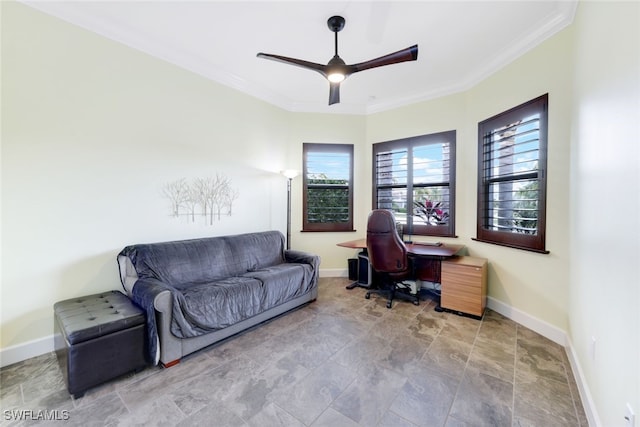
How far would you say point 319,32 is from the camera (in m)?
2.66

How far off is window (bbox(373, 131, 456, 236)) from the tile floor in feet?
5.71

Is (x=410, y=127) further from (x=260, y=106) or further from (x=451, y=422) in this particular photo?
(x=451, y=422)

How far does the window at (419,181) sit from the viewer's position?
3.94m

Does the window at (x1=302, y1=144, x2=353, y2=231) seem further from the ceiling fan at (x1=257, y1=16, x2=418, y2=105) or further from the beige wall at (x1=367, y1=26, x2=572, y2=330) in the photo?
the ceiling fan at (x1=257, y1=16, x2=418, y2=105)

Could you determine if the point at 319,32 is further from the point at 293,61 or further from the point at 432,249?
the point at 432,249

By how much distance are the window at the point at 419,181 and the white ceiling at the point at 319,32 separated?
3.09ft

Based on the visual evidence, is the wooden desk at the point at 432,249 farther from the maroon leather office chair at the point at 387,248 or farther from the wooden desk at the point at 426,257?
the maroon leather office chair at the point at 387,248

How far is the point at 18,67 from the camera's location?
211cm

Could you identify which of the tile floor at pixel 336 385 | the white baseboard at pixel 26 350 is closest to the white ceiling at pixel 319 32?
the white baseboard at pixel 26 350

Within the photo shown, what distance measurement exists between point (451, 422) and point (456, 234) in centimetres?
276

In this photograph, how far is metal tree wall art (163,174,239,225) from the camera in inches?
121

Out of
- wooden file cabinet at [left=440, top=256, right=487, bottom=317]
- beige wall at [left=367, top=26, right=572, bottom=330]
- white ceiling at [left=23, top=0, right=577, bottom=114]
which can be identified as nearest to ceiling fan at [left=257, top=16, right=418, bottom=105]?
white ceiling at [left=23, top=0, right=577, bottom=114]

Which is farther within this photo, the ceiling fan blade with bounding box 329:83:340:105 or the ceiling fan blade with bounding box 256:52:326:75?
the ceiling fan blade with bounding box 329:83:340:105

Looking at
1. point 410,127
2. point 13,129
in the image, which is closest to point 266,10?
point 13,129
